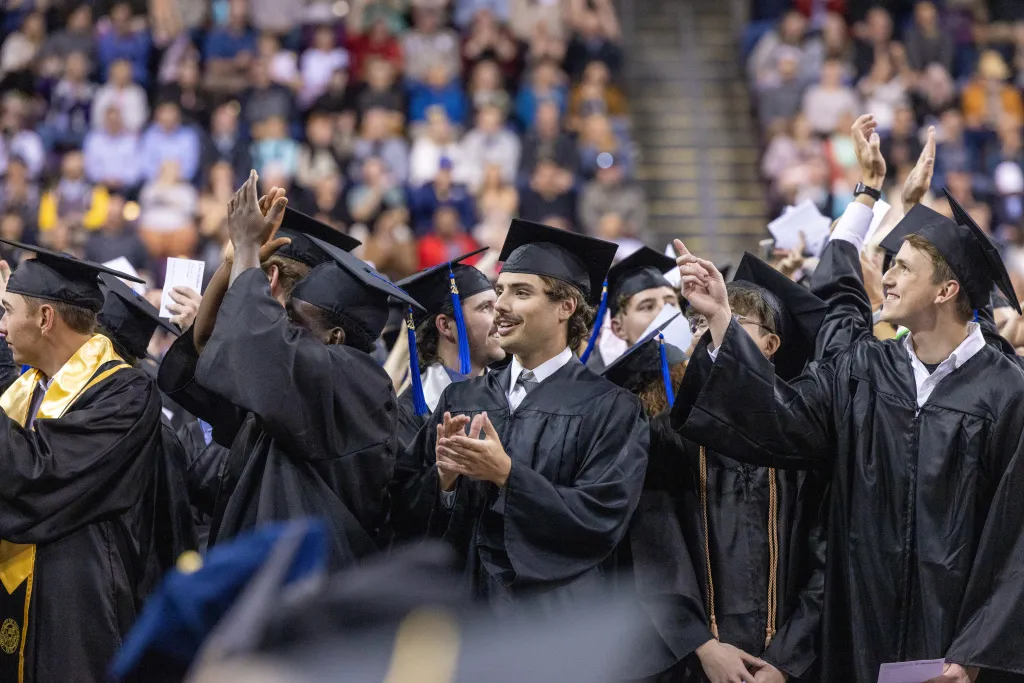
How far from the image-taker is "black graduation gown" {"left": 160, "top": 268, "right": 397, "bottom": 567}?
340 cm

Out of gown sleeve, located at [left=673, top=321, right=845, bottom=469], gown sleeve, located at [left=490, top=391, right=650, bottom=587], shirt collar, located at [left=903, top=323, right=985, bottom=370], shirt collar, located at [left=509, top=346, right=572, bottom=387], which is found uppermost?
shirt collar, located at [left=509, top=346, right=572, bottom=387]

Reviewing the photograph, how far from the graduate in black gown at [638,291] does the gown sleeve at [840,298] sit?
82 centimetres

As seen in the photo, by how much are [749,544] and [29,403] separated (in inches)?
95.2

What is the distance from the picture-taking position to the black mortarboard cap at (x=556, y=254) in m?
3.94

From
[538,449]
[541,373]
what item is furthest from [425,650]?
[541,373]

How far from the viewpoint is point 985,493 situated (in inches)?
144

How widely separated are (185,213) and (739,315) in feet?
26.3

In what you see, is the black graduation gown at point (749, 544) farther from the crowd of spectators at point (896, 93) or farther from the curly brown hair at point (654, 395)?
the crowd of spectators at point (896, 93)

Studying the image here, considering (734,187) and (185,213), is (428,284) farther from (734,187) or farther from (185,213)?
(734,187)

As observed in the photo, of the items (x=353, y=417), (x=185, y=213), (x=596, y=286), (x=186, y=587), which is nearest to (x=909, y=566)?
(x=596, y=286)

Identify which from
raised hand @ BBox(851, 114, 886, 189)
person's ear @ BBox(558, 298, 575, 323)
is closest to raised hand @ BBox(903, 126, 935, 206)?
raised hand @ BBox(851, 114, 886, 189)

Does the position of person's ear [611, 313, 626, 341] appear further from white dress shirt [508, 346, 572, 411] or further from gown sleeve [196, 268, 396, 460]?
gown sleeve [196, 268, 396, 460]

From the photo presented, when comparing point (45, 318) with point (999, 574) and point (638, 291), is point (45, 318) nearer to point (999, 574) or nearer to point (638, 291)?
point (638, 291)

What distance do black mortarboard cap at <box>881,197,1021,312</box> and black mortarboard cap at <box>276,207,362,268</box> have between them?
2.01 metres
